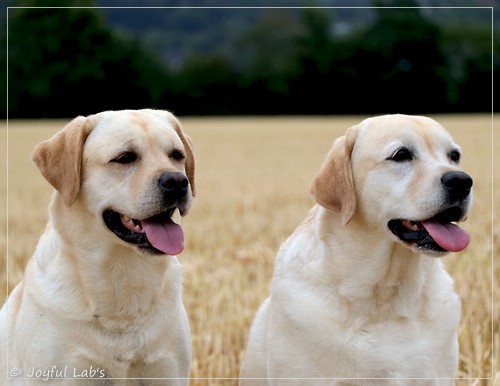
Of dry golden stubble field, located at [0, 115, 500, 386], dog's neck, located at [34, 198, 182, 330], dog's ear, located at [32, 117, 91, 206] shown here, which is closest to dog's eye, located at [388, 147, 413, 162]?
dog's neck, located at [34, 198, 182, 330]

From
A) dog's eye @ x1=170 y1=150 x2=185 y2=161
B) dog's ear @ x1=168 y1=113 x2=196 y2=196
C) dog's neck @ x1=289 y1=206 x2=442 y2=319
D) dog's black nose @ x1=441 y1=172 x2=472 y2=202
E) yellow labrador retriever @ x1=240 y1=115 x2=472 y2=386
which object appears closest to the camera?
dog's black nose @ x1=441 y1=172 x2=472 y2=202

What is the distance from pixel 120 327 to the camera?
4449 mm

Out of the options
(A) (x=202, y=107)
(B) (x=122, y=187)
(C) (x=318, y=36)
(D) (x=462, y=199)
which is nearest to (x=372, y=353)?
(D) (x=462, y=199)

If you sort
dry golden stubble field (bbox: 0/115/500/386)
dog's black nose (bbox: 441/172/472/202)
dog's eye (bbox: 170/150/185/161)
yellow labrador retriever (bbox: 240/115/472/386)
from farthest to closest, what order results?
dry golden stubble field (bbox: 0/115/500/386) < dog's eye (bbox: 170/150/185/161) < yellow labrador retriever (bbox: 240/115/472/386) < dog's black nose (bbox: 441/172/472/202)

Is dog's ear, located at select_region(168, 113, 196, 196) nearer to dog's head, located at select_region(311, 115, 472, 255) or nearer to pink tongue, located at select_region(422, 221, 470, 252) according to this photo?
dog's head, located at select_region(311, 115, 472, 255)

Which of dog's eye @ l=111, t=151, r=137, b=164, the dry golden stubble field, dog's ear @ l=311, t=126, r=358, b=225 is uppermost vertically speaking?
dog's ear @ l=311, t=126, r=358, b=225

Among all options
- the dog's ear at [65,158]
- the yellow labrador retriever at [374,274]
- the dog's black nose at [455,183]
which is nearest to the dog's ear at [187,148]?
the dog's ear at [65,158]

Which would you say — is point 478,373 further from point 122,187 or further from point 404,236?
point 122,187

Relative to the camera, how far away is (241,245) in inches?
326

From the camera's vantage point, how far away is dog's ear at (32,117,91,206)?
4.34 meters

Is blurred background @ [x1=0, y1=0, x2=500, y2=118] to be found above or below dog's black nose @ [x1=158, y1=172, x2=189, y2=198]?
below

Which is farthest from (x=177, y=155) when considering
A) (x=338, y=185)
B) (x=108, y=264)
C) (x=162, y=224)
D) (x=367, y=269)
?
(x=367, y=269)

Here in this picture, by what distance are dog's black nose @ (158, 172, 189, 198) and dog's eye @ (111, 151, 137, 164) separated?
0.24 meters

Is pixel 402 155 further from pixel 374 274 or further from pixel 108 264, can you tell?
pixel 108 264
